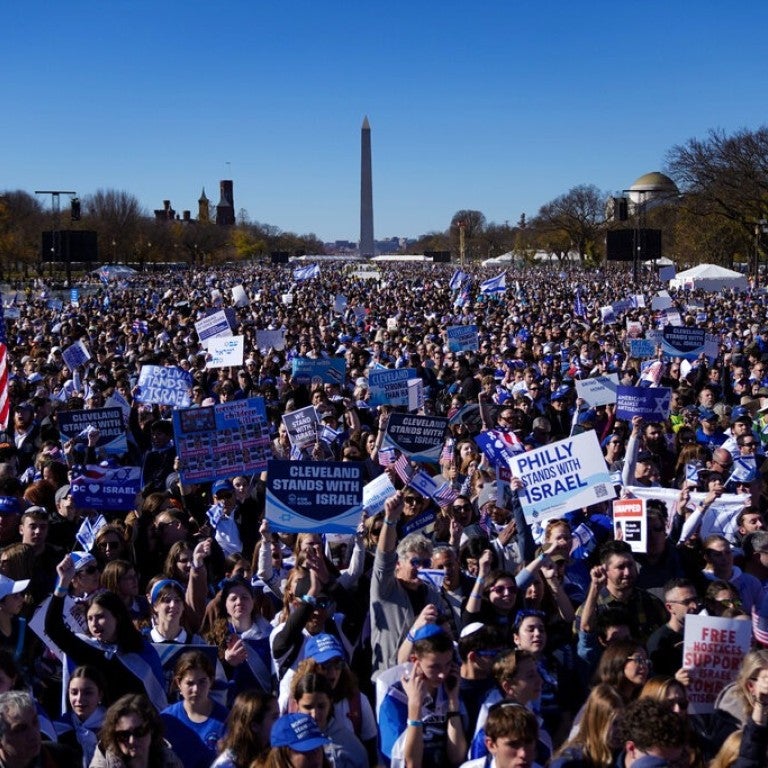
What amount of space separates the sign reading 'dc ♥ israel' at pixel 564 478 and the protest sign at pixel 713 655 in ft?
8.72

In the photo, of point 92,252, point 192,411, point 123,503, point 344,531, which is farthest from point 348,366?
point 92,252

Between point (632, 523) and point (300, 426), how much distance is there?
17.2 ft

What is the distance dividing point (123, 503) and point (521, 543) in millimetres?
3057

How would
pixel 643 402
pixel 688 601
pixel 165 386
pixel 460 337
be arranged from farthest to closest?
1. pixel 460 337
2. pixel 165 386
3. pixel 643 402
4. pixel 688 601

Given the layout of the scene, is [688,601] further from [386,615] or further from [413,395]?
[413,395]

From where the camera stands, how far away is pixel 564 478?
25.5 feet

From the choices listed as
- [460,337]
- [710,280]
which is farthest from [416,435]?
[710,280]

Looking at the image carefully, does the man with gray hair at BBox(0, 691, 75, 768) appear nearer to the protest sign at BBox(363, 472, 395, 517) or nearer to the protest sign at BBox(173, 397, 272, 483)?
the protest sign at BBox(363, 472, 395, 517)

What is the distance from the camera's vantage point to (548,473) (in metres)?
7.78

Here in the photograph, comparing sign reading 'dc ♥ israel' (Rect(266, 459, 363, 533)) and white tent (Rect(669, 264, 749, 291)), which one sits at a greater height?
white tent (Rect(669, 264, 749, 291))

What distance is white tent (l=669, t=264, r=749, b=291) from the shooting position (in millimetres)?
41188

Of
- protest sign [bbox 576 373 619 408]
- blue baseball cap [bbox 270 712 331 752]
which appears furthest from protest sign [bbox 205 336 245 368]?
blue baseball cap [bbox 270 712 331 752]

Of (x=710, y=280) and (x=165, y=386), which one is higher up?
(x=710, y=280)

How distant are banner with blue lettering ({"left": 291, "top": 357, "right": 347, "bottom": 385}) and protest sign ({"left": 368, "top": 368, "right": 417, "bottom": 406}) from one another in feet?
7.47
